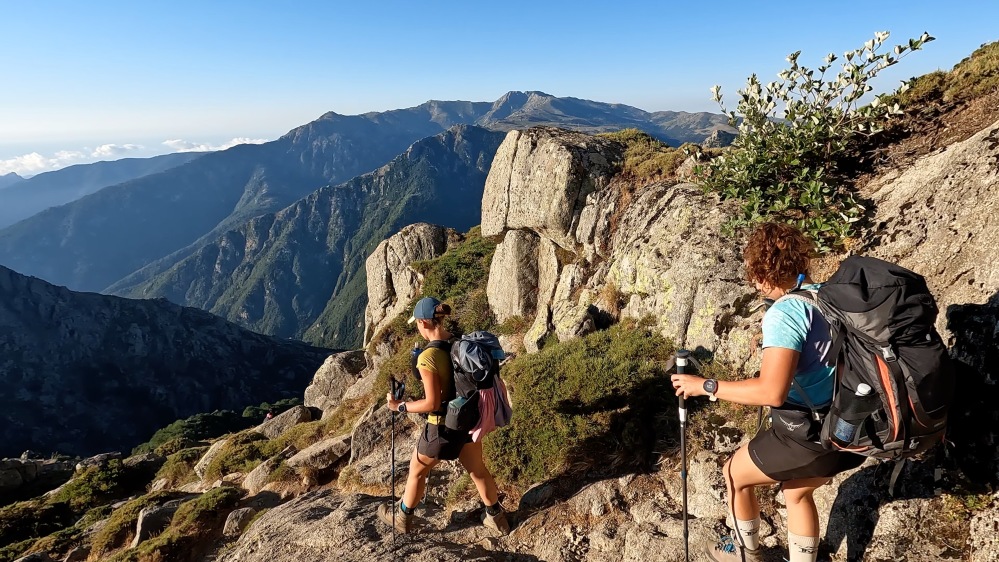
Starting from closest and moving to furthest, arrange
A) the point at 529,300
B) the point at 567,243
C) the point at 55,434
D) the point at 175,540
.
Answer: the point at 175,540 < the point at 567,243 < the point at 529,300 < the point at 55,434

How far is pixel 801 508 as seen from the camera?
4762 millimetres

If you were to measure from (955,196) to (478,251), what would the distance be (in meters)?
19.4

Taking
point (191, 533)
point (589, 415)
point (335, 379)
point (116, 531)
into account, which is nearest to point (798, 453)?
point (589, 415)

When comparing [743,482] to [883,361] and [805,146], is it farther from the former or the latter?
[805,146]

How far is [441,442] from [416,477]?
90 centimetres

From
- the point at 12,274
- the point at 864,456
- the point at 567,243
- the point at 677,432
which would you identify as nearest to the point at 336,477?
the point at 677,432

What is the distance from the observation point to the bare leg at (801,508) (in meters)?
4.71

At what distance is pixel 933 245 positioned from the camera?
7.07m

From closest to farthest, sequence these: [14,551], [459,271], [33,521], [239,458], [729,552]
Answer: [729,552]
[14,551]
[33,521]
[239,458]
[459,271]

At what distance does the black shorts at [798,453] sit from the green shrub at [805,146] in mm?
5890

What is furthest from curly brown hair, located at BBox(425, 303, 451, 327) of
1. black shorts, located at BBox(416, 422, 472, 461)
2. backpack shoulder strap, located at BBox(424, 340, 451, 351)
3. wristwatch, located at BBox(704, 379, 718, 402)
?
wristwatch, located at BBox(704, 379, 718, 402)

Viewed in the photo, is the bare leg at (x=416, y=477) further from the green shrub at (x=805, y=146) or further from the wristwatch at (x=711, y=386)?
the green shrub at (x=805, y=146)

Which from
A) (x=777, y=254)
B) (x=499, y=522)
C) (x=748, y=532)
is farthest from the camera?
(x=499, y=522)

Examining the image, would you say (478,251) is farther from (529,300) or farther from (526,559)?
(526,559)
